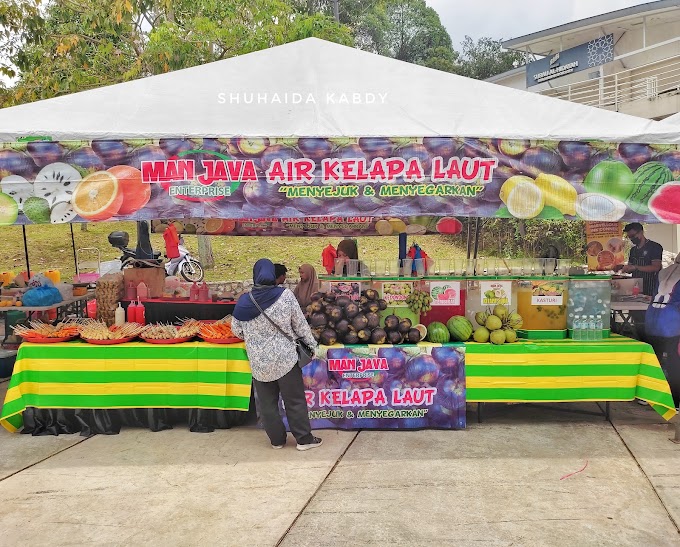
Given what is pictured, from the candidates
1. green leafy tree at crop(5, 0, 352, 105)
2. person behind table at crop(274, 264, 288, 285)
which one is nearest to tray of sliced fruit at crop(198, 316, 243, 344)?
person behind table at crop(274, 264, 288, 285)

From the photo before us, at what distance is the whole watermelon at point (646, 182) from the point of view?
201 inches

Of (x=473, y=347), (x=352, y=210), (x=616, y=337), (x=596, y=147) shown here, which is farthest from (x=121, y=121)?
(x=616, y=337)

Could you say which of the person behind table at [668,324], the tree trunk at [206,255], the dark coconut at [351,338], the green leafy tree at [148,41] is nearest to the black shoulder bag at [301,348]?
the dark coconut at [351,338]

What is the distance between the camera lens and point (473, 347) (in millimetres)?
5539

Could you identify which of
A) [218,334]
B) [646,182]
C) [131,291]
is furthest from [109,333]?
[646,182]

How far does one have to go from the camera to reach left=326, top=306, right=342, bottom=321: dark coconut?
18.3 feet

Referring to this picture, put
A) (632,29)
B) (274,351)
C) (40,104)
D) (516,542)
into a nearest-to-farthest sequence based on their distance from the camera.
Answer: (516,542) → (274,351) → (40,104) → (632,29)

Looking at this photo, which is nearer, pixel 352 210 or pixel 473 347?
pixel 352 210

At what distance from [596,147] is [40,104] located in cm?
474

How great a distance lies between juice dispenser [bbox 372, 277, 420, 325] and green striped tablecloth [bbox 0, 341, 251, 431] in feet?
4.86

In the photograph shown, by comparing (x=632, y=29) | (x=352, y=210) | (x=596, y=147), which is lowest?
(x=352, y=210)

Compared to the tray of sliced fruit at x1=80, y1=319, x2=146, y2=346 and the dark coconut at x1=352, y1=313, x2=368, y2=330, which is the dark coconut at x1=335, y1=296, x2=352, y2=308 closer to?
the dark coconut at x1=352, y1=313, x2=368, y2=330

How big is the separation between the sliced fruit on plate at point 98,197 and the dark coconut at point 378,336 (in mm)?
2410

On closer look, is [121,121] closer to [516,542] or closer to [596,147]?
[596,147]
